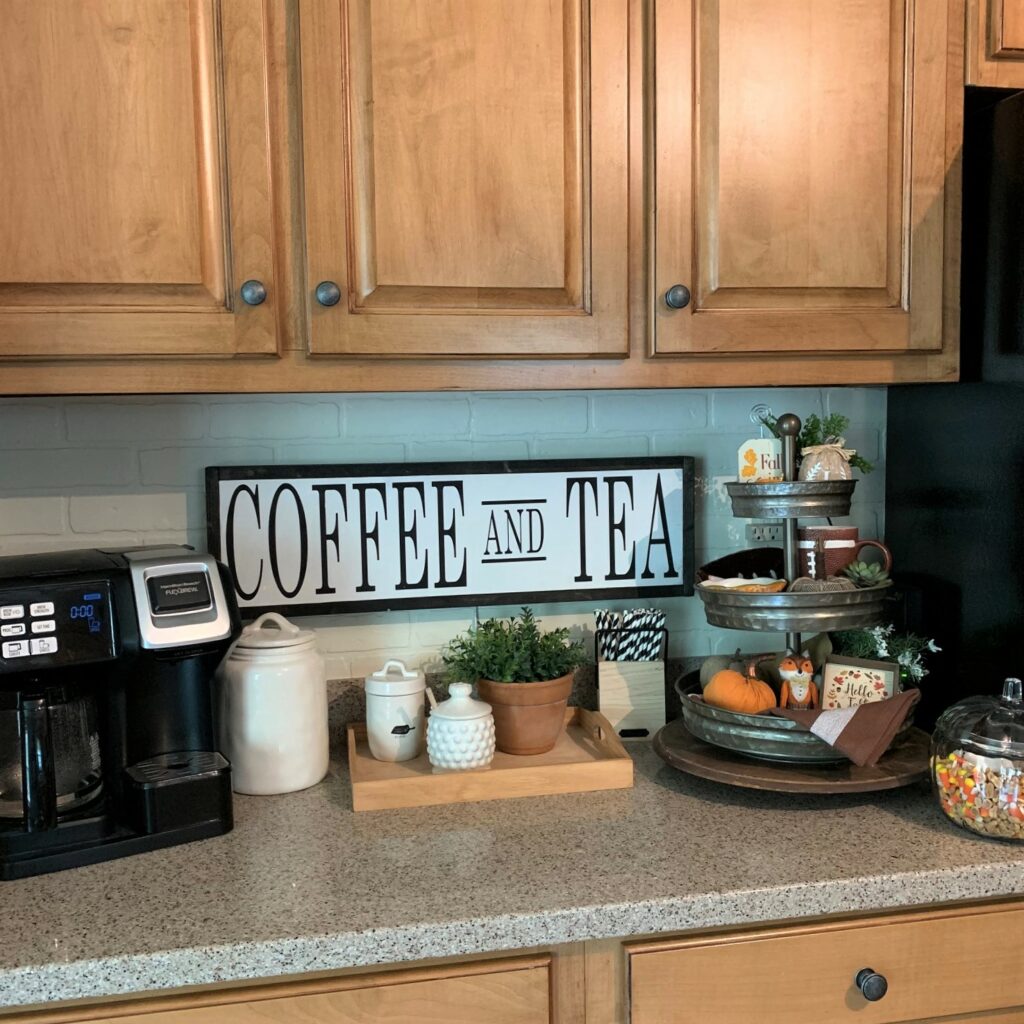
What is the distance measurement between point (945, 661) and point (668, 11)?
1.10m

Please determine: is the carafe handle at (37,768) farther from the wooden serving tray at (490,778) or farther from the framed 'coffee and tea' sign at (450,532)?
the framed 'coffee and tea' sign at (450,532)

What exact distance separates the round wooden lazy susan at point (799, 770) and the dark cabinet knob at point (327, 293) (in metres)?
0.81

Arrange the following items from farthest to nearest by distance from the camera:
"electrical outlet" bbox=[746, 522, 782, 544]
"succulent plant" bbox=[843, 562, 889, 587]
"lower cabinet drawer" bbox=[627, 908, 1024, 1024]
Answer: "electrical outlet" bbox=[746, 522, 782, 544] < "succulent plant" bbox=[843, 562, 889, 587] < "lower cabinet drawer" bbox=[627, 908, 1024, 1024]

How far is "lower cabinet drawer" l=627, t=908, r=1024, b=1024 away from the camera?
3.85 feet

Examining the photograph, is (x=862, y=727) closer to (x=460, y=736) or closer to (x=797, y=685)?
(x=797, y=685)

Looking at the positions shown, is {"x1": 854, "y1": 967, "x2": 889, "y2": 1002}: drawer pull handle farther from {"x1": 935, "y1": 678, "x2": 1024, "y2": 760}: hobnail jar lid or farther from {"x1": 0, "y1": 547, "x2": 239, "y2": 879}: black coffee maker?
{"x1": 0, "y1": 547, "x2": 239, "y2": 879}: black coffee maker

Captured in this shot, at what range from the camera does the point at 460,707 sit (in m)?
1.49

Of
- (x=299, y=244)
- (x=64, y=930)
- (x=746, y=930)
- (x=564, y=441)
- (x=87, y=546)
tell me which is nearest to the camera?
(x=64, y=930)

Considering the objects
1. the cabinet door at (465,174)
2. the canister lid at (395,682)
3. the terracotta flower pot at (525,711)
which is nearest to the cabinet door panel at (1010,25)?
the cabinet door at (465,174)

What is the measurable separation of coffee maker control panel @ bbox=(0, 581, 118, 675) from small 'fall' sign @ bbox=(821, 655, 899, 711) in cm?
100

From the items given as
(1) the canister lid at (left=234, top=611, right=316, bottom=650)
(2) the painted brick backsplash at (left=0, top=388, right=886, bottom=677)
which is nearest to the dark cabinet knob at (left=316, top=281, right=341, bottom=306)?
(2) the painted brick backsplash at (left=0, top=388, right=886, bottom=677)

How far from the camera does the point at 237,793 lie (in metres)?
1.49

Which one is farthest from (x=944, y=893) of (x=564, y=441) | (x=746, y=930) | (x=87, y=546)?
(x=87, y=546)

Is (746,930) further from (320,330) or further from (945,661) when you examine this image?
(320,330)
